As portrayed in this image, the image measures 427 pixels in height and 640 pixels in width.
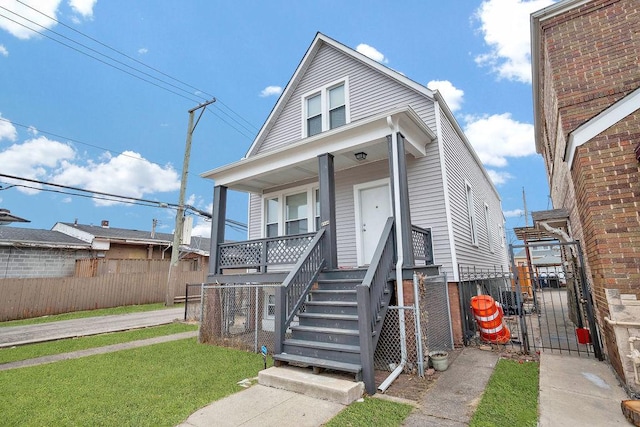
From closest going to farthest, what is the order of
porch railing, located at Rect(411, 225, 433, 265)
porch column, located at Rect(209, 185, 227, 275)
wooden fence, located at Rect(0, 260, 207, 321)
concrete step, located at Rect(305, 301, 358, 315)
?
1. concrete step, located at Rect(305, 301, 358, 315)
2. porch railing, located at Rect(411, 225, 433, 265)
3. porch column, located at Rect(209, 185, 227, 275)
4. wooden fence, located at Rect(0, 260, 207, 321)

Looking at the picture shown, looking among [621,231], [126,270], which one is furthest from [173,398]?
[126,270]

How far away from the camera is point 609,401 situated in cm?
342

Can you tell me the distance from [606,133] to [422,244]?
3.42 metres

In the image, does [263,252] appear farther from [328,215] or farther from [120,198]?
[120,198]

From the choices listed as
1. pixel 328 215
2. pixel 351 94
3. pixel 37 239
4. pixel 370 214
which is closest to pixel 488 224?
Result: pixel 370 214

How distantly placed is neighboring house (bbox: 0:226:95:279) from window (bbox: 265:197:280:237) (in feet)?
46.3

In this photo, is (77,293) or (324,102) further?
(77,293)

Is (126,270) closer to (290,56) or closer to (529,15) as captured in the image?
(529,15)

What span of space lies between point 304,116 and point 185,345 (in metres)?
7.25

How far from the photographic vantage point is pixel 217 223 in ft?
27.6

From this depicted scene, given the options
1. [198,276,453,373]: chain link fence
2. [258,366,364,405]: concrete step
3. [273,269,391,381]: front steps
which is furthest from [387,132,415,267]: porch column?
[258,366,364,405]: concrete step

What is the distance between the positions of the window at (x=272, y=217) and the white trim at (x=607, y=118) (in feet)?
24.7

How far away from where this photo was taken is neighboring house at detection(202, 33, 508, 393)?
16.5 feet

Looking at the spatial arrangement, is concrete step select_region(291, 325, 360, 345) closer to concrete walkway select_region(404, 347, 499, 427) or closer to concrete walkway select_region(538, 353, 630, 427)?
concrete walkway select_region(404, 347, 499, 427)
